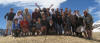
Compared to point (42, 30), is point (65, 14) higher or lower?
higher

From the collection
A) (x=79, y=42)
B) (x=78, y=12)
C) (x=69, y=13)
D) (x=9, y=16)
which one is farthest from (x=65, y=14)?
(x=9, y=16)

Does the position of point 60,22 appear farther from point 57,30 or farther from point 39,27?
point 39,27

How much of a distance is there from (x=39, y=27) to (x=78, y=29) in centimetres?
313

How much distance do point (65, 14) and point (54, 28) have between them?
4.73 ft

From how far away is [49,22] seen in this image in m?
11.9

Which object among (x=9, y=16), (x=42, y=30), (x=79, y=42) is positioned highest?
(x=9, y=16)

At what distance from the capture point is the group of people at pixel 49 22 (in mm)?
11672

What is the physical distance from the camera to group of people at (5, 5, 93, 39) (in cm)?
1167

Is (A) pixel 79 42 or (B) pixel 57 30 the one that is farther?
(B) pixel 57 30

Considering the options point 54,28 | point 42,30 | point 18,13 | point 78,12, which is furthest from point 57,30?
point 18,13

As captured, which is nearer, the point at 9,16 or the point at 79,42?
the point at 79,42

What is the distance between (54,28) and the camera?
12062mm

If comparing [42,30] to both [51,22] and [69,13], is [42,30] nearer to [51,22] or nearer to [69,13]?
[51,22]

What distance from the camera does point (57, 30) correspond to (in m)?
12.3
